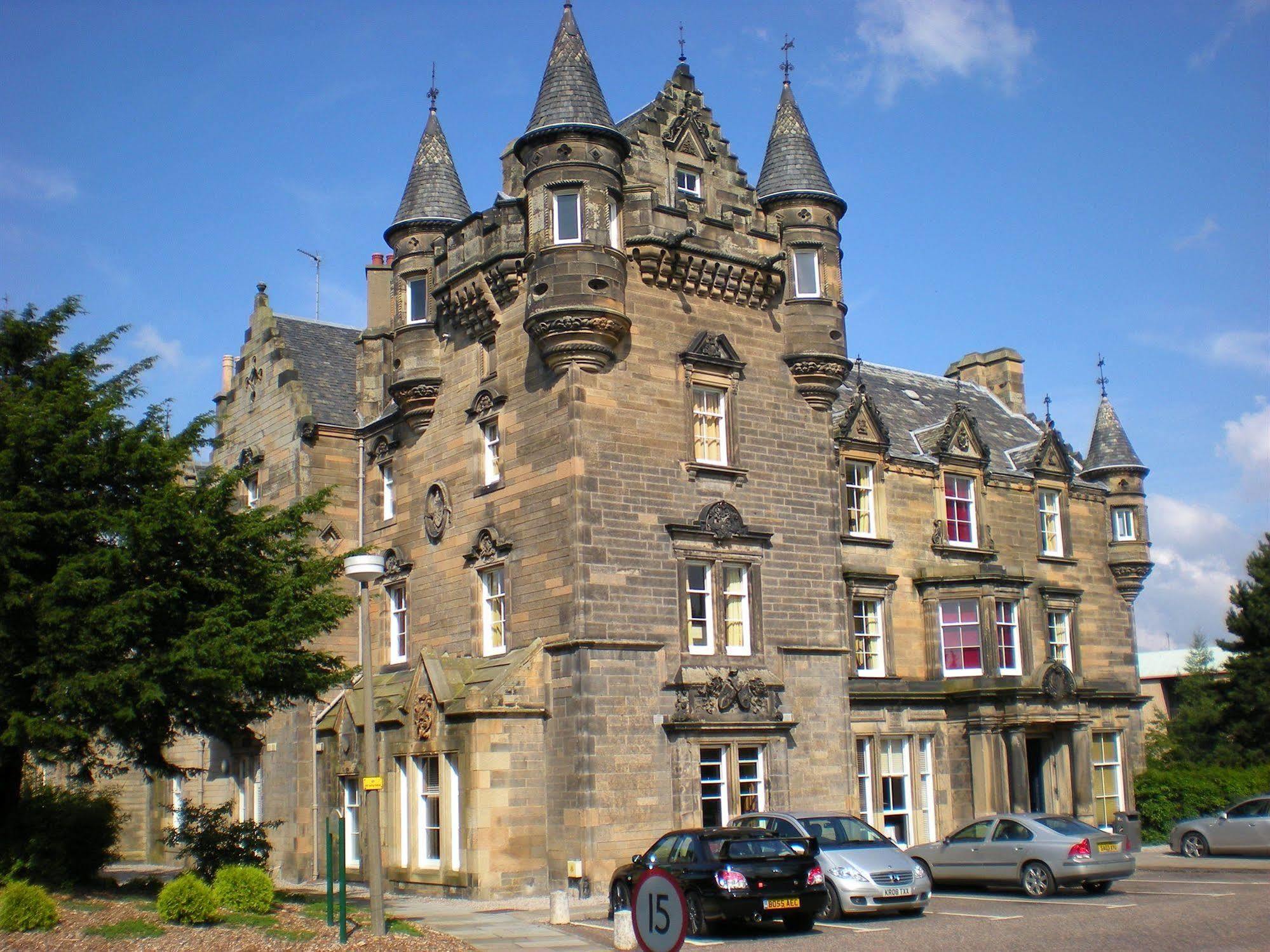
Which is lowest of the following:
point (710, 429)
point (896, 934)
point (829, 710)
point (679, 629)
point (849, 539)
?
point (896, 934)

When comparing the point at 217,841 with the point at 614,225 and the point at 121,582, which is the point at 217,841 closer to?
the point at 121,582

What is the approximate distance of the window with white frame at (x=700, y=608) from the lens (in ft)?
84.4

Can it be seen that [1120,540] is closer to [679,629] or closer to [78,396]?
[679,629]

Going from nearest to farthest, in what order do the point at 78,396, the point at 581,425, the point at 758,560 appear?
the point at 78,396, the point at 581,425, the point at 758,560

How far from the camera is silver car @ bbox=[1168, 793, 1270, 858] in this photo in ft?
95.1

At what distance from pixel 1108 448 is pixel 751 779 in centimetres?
1873

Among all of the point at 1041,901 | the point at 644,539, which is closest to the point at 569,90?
the point at 644,539

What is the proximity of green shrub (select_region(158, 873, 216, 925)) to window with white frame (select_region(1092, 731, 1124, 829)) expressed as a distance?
81.5 feet

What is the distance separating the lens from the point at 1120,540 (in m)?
37.3

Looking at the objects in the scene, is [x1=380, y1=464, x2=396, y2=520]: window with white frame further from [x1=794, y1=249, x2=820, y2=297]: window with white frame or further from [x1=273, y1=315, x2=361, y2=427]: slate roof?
[x1=794, y1=249, x2=820, y2=297]: window with white frame

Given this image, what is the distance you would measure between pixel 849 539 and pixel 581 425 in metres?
9.22

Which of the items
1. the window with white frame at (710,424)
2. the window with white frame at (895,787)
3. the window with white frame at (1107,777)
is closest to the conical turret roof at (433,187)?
the window with white frame at (710,424)

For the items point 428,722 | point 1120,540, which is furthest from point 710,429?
point 1120,540

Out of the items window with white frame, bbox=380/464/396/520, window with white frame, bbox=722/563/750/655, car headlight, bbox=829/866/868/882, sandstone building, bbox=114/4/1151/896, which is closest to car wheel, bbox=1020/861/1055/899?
car headlight, bbox=829/866/868/882
